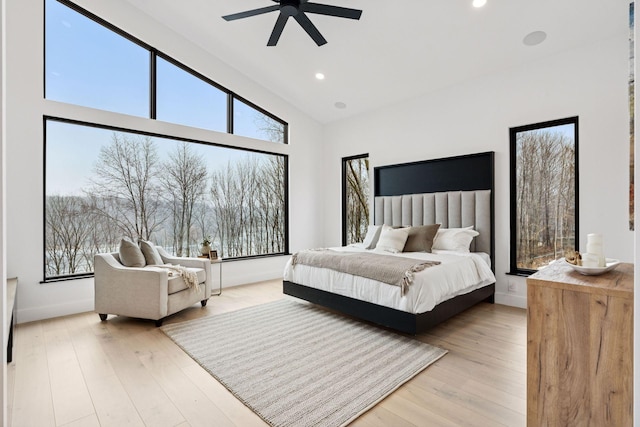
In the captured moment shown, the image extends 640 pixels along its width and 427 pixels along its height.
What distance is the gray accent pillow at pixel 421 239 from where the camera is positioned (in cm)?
390

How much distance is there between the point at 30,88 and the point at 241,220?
3.01m

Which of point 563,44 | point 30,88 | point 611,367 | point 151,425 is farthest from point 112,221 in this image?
point 563,44

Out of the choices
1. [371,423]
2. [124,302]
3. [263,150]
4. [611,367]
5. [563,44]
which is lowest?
[371,423]

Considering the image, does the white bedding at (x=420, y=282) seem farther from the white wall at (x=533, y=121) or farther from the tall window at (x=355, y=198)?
the tall window at (x=355, y=198)

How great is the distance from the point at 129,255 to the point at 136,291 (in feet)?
1.60

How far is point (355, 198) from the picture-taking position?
592 cm

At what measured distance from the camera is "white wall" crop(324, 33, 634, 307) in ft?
10.4

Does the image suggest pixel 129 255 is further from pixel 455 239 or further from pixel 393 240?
pixel 455 239

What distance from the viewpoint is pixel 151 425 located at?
5.63ft

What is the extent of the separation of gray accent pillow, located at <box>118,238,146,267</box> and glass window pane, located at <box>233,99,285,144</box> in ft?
8.08

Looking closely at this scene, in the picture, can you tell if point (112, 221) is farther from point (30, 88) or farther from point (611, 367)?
point (611, 367)

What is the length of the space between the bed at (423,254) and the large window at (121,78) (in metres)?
2.73

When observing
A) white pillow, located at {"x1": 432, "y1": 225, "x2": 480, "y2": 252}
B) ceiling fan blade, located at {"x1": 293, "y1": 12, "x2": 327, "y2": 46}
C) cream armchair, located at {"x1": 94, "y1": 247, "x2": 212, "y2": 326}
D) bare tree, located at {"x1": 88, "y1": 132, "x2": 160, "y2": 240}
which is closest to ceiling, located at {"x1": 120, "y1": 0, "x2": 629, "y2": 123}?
ceiling fan blade, located at {"x1": 293, "y1": 12, "x2": 327, "y2": 46}

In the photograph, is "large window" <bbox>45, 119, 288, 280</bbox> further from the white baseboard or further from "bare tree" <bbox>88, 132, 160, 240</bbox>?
the white baseboard
